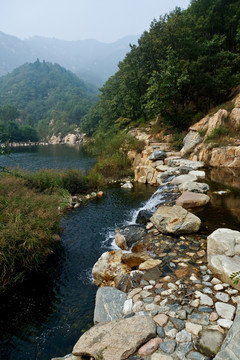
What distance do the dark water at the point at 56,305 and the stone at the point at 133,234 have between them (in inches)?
41.2

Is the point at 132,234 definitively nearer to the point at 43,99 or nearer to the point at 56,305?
the point at 56,305

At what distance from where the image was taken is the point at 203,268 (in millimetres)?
4078

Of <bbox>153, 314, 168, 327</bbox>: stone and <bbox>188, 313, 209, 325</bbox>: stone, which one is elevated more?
<bbox>188, 313, 209, 325</bbox>: stone

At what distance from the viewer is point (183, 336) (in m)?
2.63

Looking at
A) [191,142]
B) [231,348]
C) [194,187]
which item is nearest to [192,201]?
[194,187]

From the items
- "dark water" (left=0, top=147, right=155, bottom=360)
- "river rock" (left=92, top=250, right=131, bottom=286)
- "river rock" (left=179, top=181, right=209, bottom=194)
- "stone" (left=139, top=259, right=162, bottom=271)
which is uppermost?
"river rock" (left=179, top=181, right=209, bottom=194)

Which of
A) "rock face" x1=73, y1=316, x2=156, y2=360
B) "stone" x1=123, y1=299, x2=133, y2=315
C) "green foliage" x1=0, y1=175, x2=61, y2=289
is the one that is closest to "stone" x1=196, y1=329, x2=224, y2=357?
"rock face" x1=73, y1=316, x2=156, y2=360

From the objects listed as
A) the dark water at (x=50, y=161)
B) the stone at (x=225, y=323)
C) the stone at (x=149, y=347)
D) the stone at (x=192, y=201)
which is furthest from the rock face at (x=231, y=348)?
the dark water at (x=50, y=161)

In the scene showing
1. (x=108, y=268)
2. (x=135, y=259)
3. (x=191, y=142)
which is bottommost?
(x=108, y=268)

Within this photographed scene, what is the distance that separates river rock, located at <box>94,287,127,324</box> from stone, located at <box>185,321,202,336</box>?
1.20 meters

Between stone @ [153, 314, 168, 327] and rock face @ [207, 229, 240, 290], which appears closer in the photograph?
stone @ [153, 314, 168, 327]

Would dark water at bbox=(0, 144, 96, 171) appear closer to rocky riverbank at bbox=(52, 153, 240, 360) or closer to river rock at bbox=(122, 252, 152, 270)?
river rock at bbox=(122, 252, 152, 270)

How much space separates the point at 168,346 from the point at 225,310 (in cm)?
106

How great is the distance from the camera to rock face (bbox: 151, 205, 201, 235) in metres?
5.58
